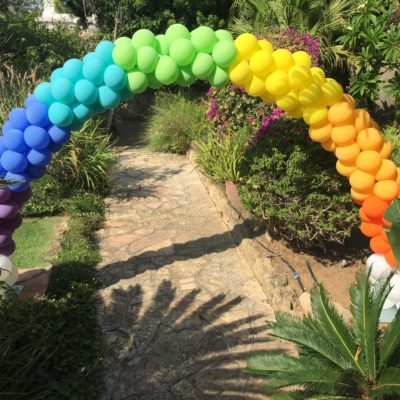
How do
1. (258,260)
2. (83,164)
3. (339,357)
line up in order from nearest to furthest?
1. (339,357)
2. (258,260)
3. (83,164)

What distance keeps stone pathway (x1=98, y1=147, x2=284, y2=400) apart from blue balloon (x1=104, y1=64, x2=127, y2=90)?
2.20 meters

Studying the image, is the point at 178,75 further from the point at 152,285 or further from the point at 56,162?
the point at 56,162

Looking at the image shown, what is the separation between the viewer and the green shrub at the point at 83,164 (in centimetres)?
724

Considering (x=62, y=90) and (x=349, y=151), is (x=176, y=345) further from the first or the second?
(x=62, y=90)

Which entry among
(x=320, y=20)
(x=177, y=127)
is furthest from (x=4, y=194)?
(x=320, y=20)

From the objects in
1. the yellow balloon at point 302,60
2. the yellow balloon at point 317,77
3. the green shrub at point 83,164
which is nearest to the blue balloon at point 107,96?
the yellow balloon at point 302,60

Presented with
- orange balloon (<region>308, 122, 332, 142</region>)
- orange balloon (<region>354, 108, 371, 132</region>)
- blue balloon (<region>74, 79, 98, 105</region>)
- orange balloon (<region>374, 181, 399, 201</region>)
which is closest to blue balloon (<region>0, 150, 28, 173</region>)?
blue balloon (<region>74, 79, 98, 105</region>)

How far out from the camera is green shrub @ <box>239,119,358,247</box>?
15.8 feet

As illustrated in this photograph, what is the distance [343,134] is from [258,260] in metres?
1.95

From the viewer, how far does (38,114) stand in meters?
3.94

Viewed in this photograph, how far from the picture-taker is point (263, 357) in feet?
9.57

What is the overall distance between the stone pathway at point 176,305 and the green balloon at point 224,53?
244 cm

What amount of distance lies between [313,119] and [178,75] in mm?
1298

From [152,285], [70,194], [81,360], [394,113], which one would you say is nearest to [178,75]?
[152,285]
